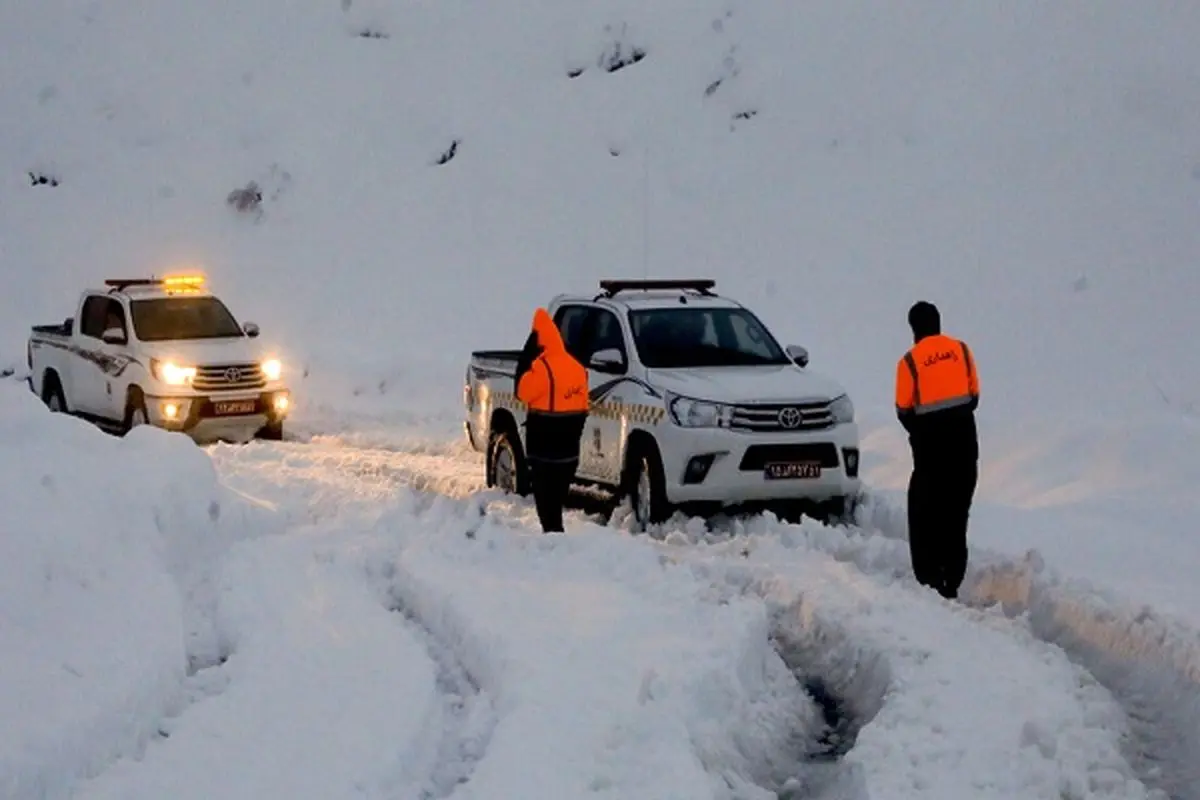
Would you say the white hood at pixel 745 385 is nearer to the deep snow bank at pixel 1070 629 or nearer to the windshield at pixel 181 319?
the deep snow bank at pixel 1070 629

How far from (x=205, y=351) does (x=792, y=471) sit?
8.51m

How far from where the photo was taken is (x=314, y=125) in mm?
32406

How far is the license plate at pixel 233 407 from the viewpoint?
1686 centimetres

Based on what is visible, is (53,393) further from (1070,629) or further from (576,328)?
(1070,629)

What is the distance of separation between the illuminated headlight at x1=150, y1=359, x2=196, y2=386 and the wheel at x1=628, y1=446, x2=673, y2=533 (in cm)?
699

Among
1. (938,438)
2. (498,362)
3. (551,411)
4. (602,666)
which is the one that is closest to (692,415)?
(551,411)

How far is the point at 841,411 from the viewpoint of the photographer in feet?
38.0

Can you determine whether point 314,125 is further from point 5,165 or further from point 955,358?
point 955,358

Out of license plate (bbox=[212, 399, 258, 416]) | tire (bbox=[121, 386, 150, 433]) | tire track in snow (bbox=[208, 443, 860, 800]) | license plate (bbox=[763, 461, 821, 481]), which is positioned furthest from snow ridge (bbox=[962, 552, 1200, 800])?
tire (bbox=[121, 386, 150, 433])

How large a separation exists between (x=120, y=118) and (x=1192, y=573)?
3070 centimetres

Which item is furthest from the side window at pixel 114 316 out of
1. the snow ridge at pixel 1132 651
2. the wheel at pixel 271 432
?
the snow ridge at pixel 1132 651

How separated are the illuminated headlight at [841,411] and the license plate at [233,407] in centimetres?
810

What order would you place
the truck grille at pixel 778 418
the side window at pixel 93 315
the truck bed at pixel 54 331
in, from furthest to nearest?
the truck bed at pixel 54 331
the side window at pixel 93 315
the truck grille at pixel 778 418

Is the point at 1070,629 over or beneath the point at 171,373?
beneath
